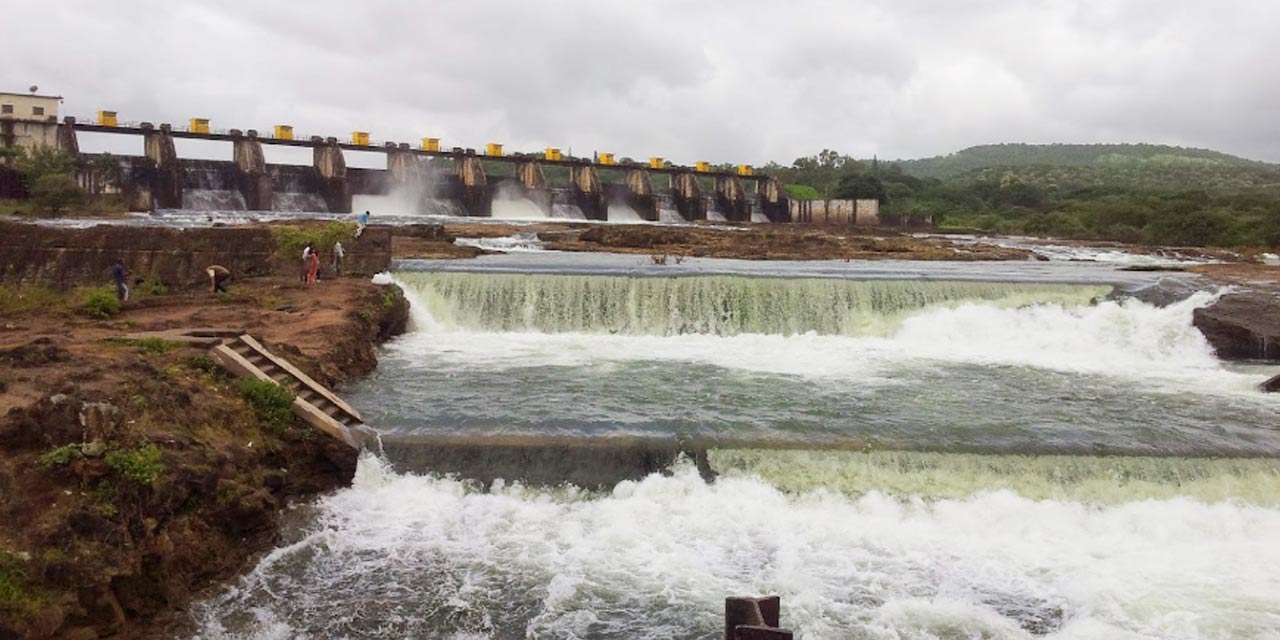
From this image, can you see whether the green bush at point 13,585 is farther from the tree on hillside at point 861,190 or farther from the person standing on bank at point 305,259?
the tree on hillside at point 861,190

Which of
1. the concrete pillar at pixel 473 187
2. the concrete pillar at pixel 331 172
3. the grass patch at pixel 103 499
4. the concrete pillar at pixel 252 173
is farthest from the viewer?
the concrete pillar at pixel 473 187

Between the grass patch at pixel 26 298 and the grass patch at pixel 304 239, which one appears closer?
the grass patch at pixel 26 298

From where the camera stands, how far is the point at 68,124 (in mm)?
40781

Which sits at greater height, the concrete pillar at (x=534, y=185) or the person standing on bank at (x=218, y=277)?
the concrete pillar at (x=534, y=185)

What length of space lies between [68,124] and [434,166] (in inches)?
710

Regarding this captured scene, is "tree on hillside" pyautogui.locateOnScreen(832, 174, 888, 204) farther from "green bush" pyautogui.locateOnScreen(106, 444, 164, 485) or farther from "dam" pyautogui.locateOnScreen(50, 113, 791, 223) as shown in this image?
"green bush" pyautogui.locateOnScreen(106, 444, 164, 485)

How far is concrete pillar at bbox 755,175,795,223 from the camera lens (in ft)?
208

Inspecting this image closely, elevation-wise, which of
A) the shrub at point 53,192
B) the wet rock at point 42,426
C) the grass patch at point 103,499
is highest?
the shrub at point 53,192

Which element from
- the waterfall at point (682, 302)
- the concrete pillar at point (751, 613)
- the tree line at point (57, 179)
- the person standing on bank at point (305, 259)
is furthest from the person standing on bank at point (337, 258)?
the tree line at point (57, 179)

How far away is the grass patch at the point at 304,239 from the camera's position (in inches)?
735

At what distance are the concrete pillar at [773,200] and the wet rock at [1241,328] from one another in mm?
46889

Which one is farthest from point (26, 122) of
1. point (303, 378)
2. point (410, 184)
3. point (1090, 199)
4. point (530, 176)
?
point (1090, 199)

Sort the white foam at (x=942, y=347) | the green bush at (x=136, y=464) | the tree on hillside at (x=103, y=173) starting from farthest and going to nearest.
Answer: the tree on hillside at (x=103, y=173)
the white foam at (x=942, y=347)
the green bush at (x=136, y=464)

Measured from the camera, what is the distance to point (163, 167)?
40906 mm
